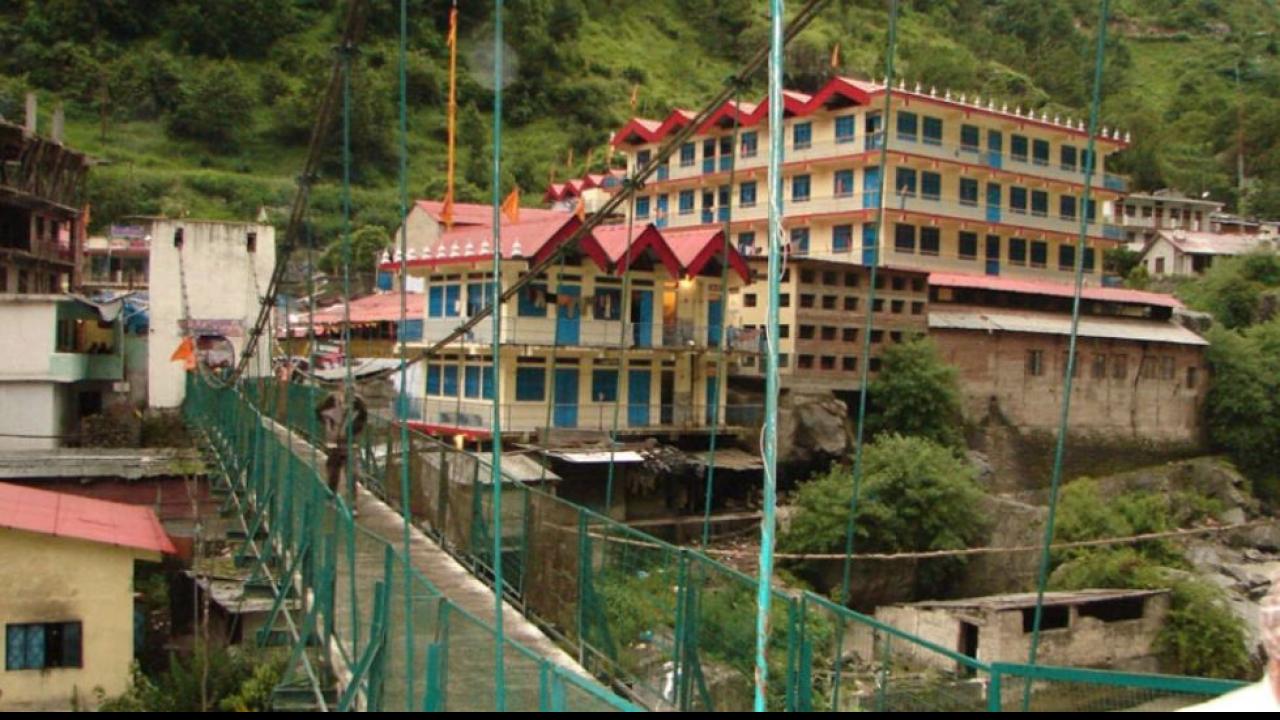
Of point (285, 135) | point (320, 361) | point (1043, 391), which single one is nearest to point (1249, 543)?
point (1043, 391)

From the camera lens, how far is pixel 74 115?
147ft

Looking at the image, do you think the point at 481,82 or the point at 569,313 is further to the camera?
the point at 481,82

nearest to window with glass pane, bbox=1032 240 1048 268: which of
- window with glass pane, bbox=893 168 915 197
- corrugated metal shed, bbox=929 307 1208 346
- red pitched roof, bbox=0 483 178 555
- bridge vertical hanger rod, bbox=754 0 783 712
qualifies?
corrugated metal shed, bbox=929 307 1208 346

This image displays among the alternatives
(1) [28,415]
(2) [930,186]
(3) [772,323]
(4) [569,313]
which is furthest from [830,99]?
(3) [772,323]

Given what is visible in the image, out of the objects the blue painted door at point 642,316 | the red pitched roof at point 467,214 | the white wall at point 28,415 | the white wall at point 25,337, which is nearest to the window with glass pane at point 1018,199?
the red pitched roof at point 467,214

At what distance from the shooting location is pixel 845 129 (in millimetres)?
24125

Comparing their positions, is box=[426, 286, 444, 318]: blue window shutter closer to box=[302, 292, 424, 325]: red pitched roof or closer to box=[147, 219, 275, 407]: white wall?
box=[302, 292, 424, 325]: red pitched roof

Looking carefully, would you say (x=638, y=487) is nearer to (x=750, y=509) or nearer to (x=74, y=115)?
(x=750, y=509)

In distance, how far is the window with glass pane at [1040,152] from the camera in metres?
26.2

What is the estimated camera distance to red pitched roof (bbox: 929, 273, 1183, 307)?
22.5 metres

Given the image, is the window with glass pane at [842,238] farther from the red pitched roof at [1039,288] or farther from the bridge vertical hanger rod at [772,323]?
the bridge vertical hanger rod at [772,323]

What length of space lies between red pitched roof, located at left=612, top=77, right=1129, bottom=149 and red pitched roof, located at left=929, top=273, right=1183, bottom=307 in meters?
3.68

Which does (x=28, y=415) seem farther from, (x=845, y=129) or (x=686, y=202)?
(x=845, y=129)

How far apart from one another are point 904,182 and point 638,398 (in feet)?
28.0
